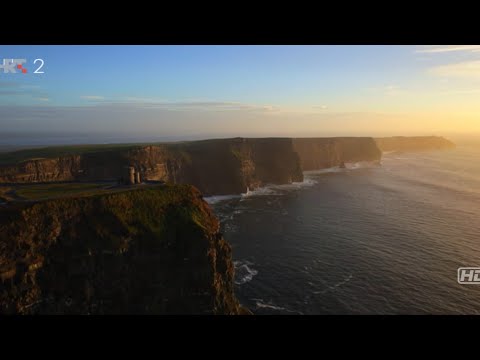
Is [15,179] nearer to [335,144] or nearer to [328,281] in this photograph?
[328,281]

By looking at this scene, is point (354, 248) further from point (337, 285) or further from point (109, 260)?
point (109, 260)

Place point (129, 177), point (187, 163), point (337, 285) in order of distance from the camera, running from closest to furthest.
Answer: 1. point (337, 285)
2. point (129, 177)
3. point (187, 163)

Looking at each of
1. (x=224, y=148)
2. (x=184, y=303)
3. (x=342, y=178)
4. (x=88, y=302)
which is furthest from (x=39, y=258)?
(x=342, y=178)

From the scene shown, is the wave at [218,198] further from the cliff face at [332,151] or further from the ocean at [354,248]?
the cliff face at [332,151]

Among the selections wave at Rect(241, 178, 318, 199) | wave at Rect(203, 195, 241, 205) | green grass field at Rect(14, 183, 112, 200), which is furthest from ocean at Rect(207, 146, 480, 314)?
green grass field at Rect(14, 183, 112, 200)

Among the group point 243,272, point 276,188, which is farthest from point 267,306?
point 276,188

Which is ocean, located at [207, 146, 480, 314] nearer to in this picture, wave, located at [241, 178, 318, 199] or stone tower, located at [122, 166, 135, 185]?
wave, located at [241, 178, 318, 199]
